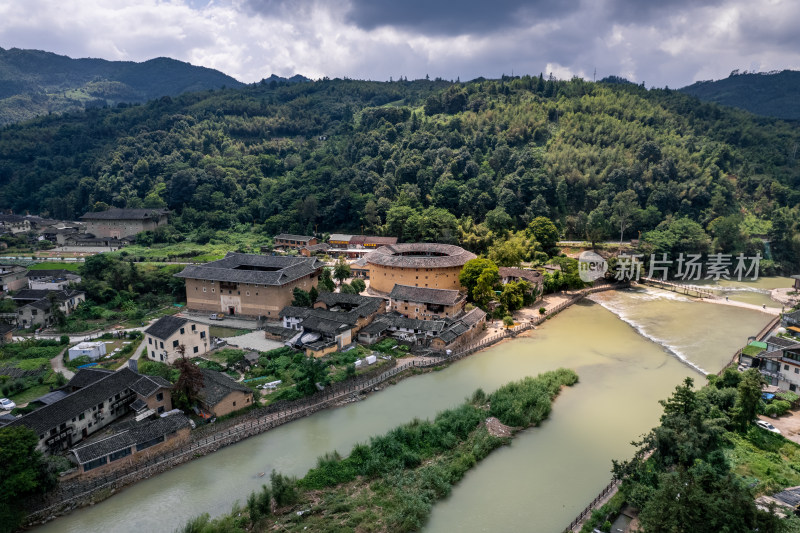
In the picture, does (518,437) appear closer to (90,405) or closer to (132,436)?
(132,436)

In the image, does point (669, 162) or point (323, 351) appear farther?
point (669, 162)

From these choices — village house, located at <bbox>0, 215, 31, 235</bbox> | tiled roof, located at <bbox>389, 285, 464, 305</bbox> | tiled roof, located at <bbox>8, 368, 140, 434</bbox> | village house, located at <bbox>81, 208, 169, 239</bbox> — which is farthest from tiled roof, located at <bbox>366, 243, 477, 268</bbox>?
village house, located at <bbox>0, 215, 31, 235</bbox>

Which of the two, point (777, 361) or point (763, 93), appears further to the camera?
point (763, 93)

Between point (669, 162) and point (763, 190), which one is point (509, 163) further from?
point (763, 190)

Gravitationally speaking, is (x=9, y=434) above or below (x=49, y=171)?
below

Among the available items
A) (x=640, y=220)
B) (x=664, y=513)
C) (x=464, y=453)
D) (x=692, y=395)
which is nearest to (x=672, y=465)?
(x=692, y=395)

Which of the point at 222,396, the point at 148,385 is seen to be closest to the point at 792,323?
the point at 222,396

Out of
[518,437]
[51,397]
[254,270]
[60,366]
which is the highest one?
[254,270]
